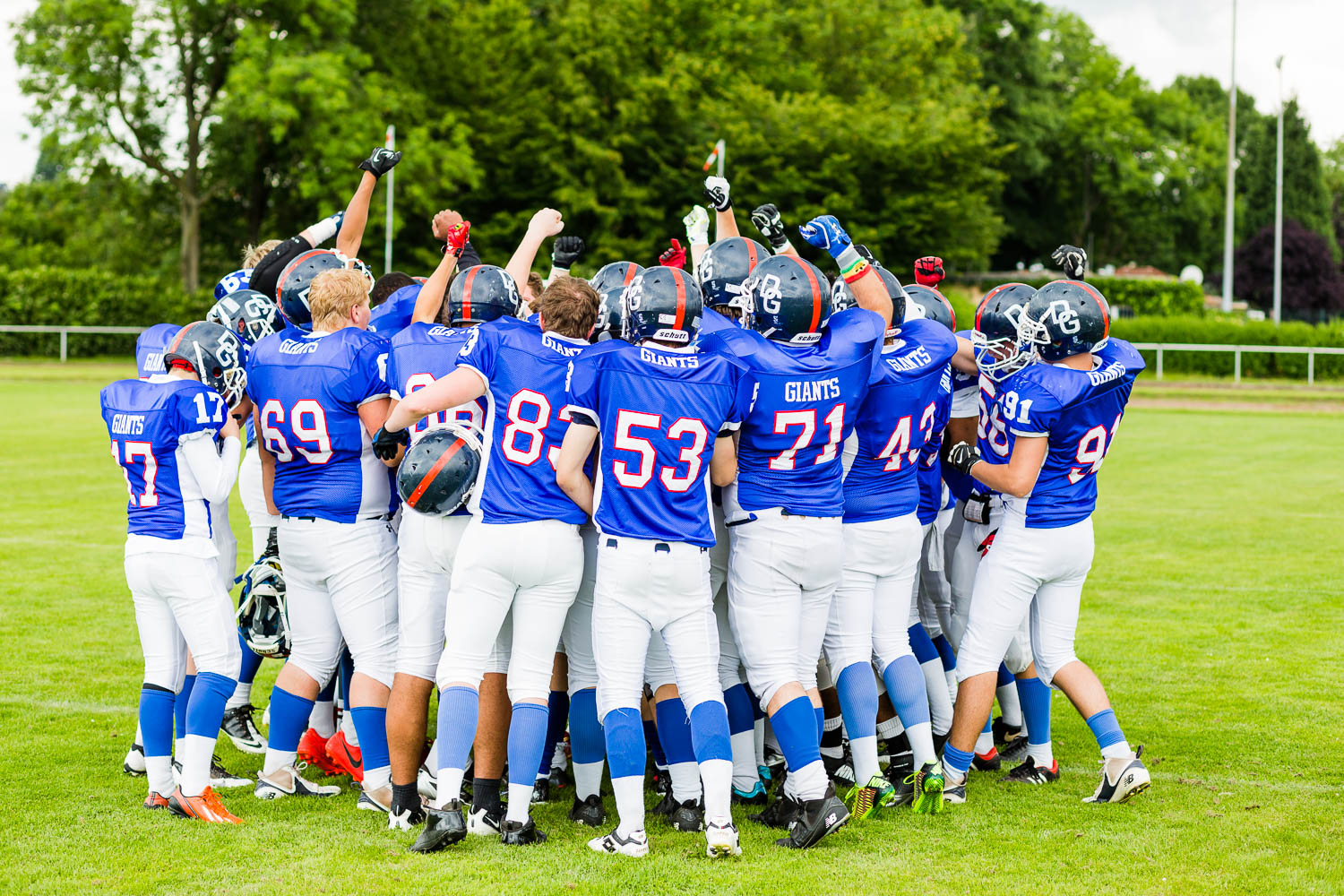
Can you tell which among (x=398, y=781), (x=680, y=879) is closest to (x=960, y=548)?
(x=680, y=879)

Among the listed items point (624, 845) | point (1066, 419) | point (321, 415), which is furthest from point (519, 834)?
point (1066, 419)

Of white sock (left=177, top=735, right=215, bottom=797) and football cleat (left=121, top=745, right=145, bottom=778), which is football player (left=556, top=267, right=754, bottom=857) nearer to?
white sock (left=177, top=735, right=215, bottom=797)

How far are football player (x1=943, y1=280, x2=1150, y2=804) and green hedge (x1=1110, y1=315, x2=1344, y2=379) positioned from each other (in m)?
29.6

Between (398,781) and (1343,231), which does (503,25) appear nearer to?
(398,781)

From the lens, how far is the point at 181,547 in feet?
18.1

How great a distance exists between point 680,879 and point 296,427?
8.43 feet

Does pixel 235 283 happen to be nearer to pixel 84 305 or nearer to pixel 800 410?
pixel 800 410

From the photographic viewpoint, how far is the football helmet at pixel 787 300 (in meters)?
5.27

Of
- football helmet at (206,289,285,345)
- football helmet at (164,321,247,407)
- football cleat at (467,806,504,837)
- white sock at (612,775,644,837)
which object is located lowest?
football cleat at (467,806,504,837)

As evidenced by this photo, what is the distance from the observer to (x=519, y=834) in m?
5.18

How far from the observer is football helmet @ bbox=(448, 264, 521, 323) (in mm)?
5531

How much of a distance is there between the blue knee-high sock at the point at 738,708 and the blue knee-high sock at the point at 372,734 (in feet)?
5.24

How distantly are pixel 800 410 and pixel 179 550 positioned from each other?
2854 millimetres

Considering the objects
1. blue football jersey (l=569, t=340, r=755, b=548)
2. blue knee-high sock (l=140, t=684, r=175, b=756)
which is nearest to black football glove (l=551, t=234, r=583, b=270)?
blue football jersey (l=569, t=340, r=755, b=548)
